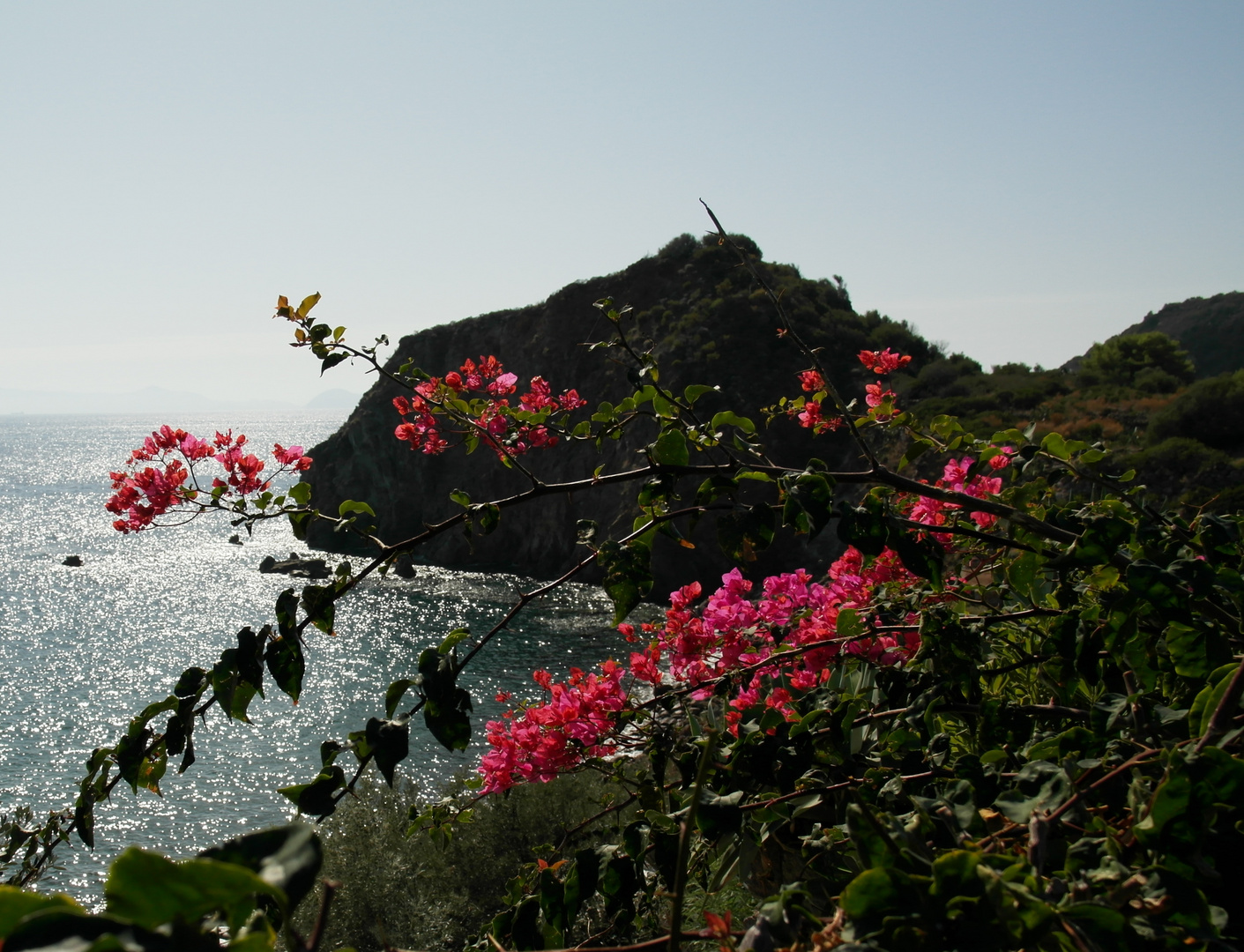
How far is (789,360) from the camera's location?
28891mm

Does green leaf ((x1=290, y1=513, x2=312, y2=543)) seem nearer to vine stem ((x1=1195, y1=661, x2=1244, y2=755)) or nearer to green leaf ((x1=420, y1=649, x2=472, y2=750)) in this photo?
green leaf ((x1=420, y1=649, x2=472, y2=750))

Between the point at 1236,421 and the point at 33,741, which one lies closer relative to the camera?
the point at 33,741

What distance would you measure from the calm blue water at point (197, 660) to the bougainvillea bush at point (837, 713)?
18.6ft

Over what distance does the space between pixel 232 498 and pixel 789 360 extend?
28.1 metres

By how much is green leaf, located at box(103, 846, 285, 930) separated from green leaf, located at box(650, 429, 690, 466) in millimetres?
999

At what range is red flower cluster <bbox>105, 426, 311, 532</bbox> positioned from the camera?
194 centimetres

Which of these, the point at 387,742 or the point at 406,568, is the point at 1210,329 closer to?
the point at 406,568

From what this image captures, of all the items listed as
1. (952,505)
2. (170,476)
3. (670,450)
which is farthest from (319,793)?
(952,505)

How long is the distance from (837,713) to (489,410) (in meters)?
1.20

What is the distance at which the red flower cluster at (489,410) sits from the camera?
6.25ft

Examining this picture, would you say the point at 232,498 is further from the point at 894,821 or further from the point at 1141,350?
the point at 1141,350

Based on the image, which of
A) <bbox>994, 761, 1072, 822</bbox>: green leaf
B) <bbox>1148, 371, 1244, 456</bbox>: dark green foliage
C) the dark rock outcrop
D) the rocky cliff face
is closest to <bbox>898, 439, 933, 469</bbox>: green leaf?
<bbox>994, 761, 1072, 822</bbox>: green leaf

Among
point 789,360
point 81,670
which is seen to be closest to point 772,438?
point 789,360

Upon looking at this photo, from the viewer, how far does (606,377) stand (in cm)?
3155
